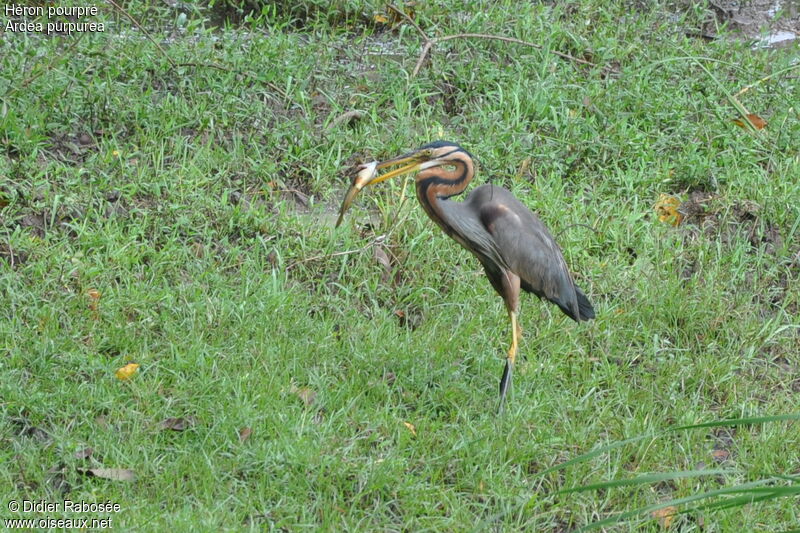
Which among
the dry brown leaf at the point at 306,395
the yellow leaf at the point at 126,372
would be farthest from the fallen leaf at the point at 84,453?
the dry brown leaf at the point at 306,395

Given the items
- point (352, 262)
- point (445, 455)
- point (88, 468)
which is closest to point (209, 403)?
point (88, 468)

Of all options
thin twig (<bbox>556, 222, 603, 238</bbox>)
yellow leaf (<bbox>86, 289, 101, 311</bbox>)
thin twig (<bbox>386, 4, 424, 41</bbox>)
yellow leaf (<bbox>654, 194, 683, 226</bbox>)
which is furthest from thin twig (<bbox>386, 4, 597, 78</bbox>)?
yellow leaf (<bbox>86, 289, 101, 311</bbox>)

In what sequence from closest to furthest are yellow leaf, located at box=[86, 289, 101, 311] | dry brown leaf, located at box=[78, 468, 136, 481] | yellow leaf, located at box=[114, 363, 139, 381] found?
dry brown leaf, located at box=[78, 468, 136, 481]
yellow leaf, located at box=[114, 363, 139, 381]
yellow leaf, located at box=[86, 289, 101, 311]

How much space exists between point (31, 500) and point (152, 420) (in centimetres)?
60

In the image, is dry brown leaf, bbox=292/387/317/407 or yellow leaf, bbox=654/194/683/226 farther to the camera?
yellow leaf, bbox=654/194/683/226

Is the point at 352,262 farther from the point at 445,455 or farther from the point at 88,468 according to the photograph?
the point at 88,468

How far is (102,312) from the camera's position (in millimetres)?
4652

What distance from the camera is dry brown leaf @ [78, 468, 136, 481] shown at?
149 inches

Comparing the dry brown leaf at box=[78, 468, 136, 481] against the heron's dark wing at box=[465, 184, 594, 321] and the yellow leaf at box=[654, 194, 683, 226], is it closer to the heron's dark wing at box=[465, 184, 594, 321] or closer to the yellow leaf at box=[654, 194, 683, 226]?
the heron's dark wing at box=[465, 184, 594, 321]

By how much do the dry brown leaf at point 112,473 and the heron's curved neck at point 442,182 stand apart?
159 cm

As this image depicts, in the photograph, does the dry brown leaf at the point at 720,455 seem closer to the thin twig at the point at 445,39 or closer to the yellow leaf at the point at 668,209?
the yellow leaf at the point at 668,209

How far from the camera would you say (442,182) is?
4.17m

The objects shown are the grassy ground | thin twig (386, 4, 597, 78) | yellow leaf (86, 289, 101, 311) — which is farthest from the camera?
thin twig (386, 4, 597, 78)

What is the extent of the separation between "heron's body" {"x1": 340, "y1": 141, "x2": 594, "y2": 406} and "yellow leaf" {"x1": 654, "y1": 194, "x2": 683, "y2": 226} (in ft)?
4.58
